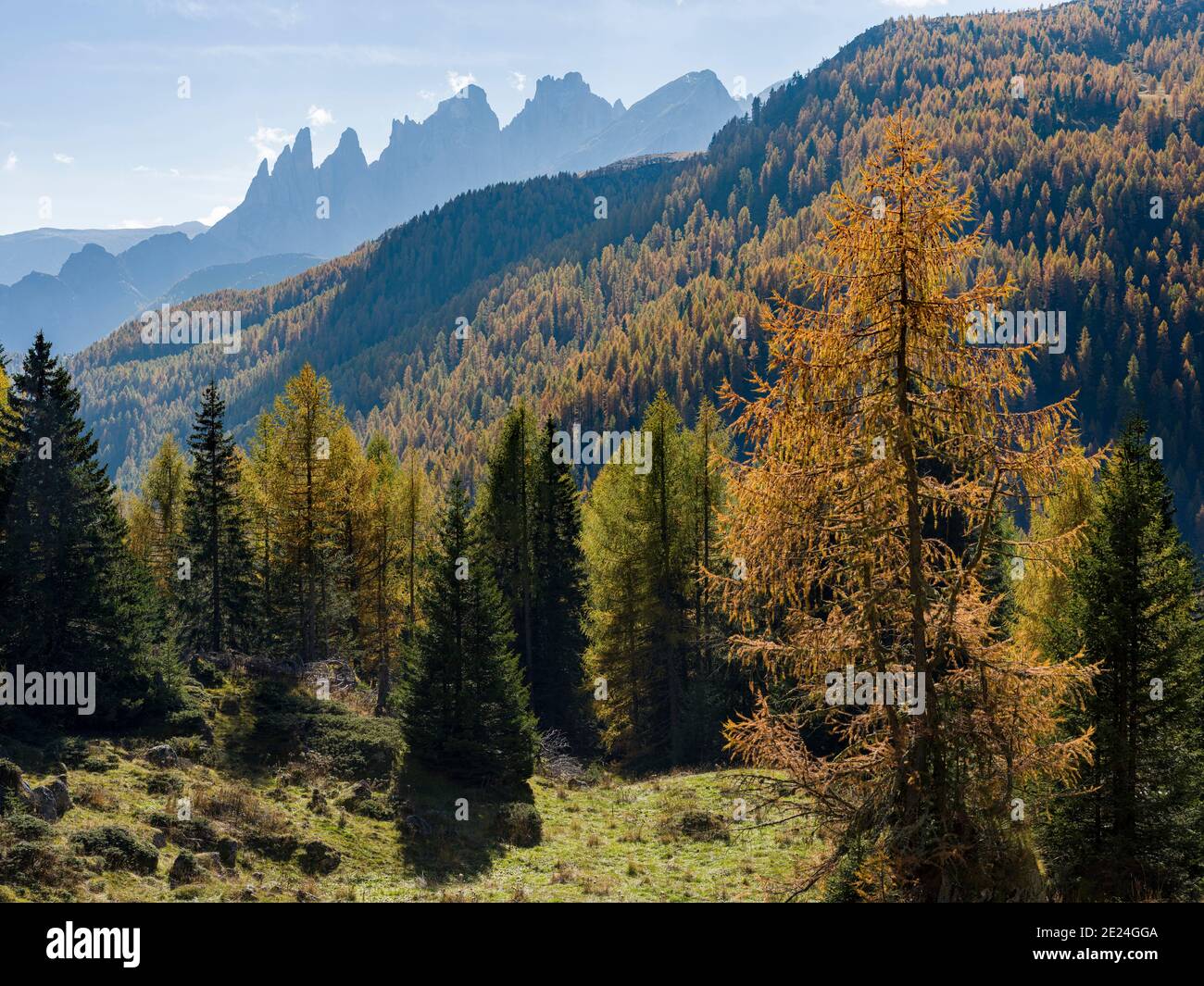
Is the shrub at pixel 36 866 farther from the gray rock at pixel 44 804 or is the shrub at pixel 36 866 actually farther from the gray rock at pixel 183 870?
the gray rock at pixel 44 804

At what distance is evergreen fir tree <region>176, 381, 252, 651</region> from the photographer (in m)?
34.6

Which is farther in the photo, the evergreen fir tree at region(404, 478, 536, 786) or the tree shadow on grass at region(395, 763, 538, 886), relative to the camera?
the evergreen fir tree at region(404, 478, 536, 786)

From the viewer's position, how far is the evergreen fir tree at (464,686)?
1041 inches

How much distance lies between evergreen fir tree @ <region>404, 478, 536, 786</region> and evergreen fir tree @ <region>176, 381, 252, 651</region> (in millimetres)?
12980

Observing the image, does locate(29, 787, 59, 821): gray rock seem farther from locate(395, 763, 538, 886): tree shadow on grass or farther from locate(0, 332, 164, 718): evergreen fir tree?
locate(0, 332, 164, 718): evergreen fir tree

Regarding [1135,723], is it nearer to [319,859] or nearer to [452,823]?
[452,823]

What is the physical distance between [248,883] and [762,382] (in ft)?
45.6

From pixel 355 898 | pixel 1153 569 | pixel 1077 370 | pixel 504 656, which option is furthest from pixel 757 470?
pixel 1077 370

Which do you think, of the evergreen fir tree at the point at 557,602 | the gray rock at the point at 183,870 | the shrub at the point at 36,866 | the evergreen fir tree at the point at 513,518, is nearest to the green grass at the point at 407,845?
the shrub at the point at 36,866

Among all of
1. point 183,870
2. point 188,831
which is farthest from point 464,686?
point 183,870

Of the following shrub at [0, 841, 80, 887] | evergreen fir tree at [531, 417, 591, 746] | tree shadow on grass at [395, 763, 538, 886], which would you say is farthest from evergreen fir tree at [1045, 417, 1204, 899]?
evergreen fir tree at [531, 417, 591, 746]

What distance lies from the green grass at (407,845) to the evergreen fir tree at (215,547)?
36.2 feet

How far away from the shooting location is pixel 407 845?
20.8 meters

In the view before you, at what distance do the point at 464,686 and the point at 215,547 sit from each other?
14.5 m
